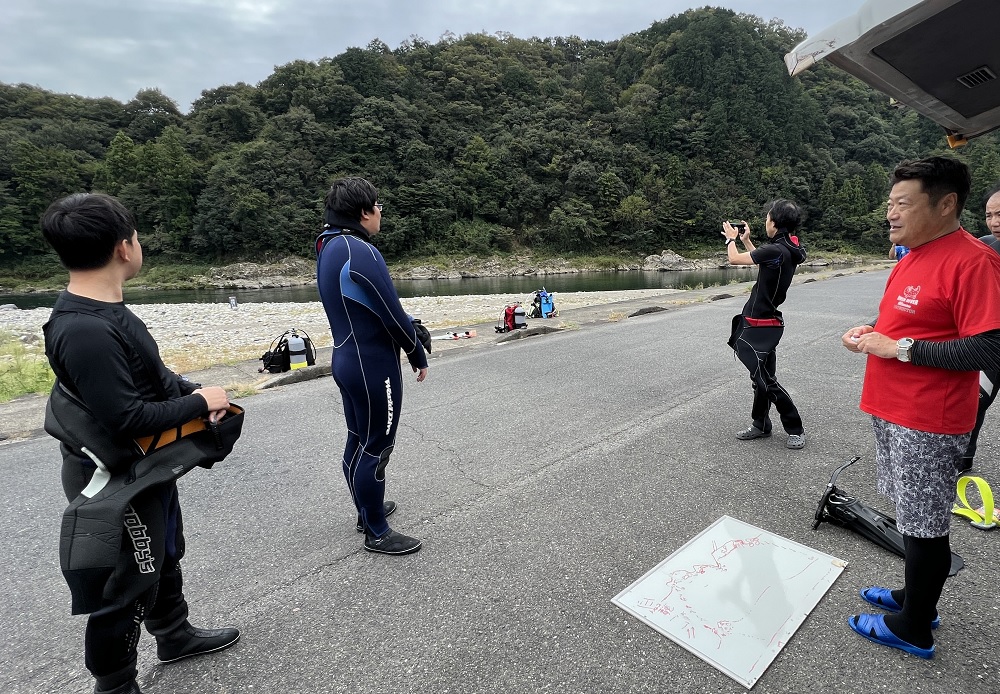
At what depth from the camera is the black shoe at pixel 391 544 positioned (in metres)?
2.51

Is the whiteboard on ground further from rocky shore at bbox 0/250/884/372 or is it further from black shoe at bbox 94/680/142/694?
rocky shore at bbox 0/250/884/372

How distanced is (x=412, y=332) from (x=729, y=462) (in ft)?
8.53

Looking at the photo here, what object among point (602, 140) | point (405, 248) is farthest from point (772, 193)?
point (405, 248)

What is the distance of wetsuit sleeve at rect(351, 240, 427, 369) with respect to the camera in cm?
227

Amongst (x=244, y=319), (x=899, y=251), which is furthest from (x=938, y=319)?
(x=244, y=319)

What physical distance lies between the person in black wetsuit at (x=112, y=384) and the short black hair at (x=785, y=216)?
3.87m

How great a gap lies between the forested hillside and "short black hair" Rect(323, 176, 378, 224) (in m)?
61.6

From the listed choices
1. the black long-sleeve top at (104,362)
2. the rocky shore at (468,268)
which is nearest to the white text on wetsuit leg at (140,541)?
the black long-sleeve top at (104,362)

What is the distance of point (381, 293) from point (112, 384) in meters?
1.16

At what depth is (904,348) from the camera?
1.65 metres

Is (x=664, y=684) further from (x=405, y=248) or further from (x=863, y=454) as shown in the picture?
(x=405, y=248)

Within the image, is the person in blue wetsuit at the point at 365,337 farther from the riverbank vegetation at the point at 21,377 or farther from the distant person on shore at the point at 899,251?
the riverbank vegetation at the point at 21,377

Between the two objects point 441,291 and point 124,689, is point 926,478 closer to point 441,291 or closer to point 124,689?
point 124,689

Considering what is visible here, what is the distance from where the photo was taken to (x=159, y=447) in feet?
5.08
